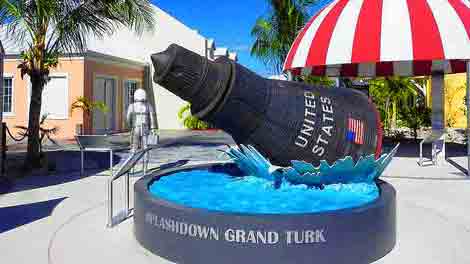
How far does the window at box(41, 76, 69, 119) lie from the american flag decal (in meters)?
16.2

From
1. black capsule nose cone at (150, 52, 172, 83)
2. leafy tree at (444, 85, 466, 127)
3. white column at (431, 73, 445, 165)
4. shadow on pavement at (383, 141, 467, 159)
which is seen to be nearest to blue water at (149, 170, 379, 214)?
black capsule nose cone at (150, 52, 172, 83)

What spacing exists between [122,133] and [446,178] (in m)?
15.8

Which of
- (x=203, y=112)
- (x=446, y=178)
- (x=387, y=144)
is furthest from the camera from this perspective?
(x=387, y=144)

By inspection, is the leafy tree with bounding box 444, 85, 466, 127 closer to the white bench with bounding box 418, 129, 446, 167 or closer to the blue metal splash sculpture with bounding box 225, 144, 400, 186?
the white bench with bounding box 418, 129, 446, 167

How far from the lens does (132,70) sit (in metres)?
24.1

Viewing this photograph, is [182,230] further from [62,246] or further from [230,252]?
[62,246]

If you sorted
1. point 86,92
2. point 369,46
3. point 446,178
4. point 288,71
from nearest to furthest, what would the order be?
point 446,178 → point 369,46 → point 288,71 → point 86,92

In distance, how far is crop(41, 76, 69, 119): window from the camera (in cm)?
1983

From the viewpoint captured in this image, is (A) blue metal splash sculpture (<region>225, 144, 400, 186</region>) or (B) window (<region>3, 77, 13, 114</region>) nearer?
(A) blue metal splash sculpture (<region>225, 144, 400, 186</region>)

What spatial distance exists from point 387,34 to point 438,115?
325 centimetres

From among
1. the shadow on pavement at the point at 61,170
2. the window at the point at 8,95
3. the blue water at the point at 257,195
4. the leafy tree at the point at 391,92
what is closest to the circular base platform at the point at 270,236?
the blue water at the point at 257,195

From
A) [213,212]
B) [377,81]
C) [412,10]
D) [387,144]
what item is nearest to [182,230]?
[213,212]

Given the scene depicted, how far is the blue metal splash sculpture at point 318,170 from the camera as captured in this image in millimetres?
5594

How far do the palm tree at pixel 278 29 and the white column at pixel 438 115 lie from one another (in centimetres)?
544
